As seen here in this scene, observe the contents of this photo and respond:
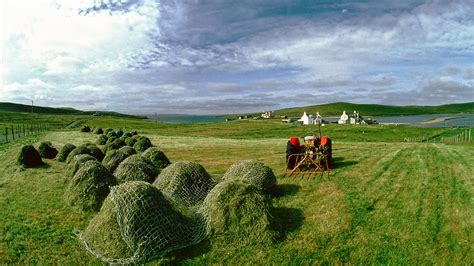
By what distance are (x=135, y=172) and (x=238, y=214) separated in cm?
743

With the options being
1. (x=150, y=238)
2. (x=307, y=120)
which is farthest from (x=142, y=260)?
(x=307, y=120)

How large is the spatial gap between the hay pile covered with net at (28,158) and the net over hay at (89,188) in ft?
37.3

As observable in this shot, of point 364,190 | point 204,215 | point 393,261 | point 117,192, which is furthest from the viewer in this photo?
point 364,190

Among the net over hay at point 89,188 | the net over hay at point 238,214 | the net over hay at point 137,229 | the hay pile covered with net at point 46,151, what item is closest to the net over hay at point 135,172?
the net over hay at point 89,188

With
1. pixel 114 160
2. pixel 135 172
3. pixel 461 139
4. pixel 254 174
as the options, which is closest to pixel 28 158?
→ pixel 114 160

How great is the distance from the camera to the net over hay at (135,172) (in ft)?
49.9

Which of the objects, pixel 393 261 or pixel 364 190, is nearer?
pixel 393 261

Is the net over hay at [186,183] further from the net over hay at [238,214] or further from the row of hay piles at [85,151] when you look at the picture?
the row of hay piles at [85,151]

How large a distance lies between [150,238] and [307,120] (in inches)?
3677

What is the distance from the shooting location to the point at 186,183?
12.7 meters

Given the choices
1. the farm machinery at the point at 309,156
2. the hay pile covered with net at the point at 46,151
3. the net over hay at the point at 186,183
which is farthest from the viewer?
the hay pile covered with net at the point at 46,151

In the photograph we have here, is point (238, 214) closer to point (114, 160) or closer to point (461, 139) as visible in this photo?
point (114, 160)

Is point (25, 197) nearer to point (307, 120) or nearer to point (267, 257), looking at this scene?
point (267, 257)

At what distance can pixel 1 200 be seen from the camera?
1459 centimetres
